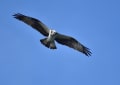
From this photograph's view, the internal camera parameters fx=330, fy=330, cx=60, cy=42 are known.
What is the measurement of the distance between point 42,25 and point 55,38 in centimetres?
90

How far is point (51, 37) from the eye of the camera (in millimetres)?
15008

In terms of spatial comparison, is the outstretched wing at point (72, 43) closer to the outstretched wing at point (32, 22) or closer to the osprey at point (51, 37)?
the osprey at point (51, 37)

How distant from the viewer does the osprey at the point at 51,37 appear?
14.8 metres

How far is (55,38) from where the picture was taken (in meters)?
15.4

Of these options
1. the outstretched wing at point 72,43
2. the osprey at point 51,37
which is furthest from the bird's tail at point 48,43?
the outstretched wing at point 72,43

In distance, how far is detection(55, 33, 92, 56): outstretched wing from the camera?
15555 mm

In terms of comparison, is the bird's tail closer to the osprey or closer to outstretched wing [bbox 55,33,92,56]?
the osprey

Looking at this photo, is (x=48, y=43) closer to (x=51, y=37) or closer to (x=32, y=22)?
(x=51, y=37)

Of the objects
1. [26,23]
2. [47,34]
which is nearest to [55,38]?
[47,34]

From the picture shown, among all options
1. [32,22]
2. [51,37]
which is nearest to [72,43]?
Answer: [51,37]

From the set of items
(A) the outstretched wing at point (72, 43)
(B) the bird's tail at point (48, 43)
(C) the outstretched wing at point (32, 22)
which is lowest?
(B) the bird's tail at point (48, 43)

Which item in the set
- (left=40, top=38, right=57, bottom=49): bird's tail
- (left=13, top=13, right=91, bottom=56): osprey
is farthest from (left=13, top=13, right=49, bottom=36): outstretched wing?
(left=40, top=38, right=57, bottom=49): bird's tail

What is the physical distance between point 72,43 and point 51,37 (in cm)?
145

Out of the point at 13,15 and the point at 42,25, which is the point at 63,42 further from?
the point at 13,15
